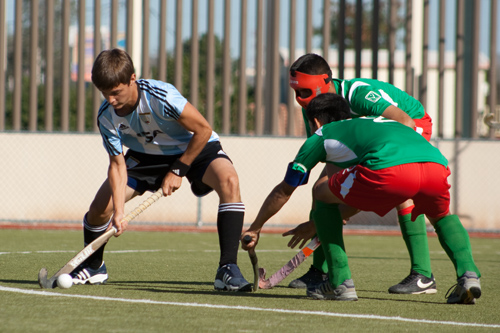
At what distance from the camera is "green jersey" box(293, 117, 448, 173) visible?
481 cm

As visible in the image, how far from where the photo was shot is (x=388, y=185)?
4.80m

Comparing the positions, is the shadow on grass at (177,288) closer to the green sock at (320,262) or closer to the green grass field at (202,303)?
the green grass field at (202,303)

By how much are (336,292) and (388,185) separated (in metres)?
0.74

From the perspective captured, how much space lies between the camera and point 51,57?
14680mm

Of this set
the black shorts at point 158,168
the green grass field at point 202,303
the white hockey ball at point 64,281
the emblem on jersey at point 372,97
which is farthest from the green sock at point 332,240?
the white hockey ball at point 64,281

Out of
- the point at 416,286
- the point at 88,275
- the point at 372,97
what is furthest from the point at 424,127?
the point at 88,275

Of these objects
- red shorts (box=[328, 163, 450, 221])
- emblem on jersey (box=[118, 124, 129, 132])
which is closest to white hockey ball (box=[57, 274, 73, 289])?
emblem on jersey (box=[118, 124, 129, 132])

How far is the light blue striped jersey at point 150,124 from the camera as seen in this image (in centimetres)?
554

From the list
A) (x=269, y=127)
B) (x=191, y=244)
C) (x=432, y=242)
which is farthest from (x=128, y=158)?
(x=269, y=127)

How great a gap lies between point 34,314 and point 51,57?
10982 mm

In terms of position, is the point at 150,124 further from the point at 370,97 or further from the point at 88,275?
the point at 370,97

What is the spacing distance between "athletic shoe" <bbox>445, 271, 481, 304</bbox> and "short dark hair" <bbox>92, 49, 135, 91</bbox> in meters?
2.41

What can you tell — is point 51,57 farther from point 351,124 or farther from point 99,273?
point 351,124

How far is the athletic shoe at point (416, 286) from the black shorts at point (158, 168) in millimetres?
1469
